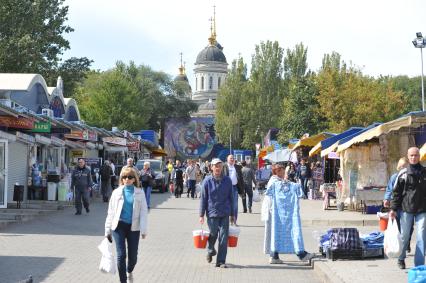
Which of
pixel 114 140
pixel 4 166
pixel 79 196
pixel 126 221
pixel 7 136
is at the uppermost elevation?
pixel 114 140

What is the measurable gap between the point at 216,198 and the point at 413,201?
10.4ft

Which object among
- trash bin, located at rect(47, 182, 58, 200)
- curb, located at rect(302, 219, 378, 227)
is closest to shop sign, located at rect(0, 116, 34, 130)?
trash bin, located at rect(47, 182, 58, 200)

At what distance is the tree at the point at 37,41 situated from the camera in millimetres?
52250

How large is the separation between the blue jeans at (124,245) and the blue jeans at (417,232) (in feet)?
11.8

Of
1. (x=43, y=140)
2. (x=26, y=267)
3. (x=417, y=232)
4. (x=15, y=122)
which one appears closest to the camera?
(x=417, y=232)

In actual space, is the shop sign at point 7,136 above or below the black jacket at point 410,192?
above

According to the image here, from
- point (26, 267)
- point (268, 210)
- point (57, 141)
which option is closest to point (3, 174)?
point (57, 141)

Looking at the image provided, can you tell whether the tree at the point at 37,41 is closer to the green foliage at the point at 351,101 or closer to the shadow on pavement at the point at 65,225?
the green foliage at the point at 351,101

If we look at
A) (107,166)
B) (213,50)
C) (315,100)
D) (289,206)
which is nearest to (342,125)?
(315,100)

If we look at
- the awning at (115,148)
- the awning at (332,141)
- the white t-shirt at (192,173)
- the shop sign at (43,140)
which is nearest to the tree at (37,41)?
the awning at (115,148)

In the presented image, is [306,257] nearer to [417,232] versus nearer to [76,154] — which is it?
[417,232]

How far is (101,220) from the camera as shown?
2158 cm

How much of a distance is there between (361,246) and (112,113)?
218ft

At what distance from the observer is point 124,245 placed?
33.0 ft
